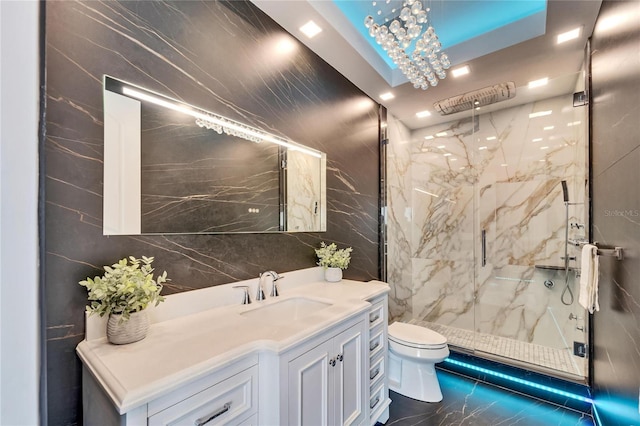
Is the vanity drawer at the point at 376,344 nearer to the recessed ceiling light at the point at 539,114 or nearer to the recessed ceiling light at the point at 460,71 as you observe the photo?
the recessed ceiling light at the point at 460,71

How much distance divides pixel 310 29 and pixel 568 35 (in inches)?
71.7

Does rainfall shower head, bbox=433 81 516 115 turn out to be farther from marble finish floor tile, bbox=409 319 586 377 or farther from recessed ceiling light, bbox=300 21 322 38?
marble finish floor tile, bbox=409 319 586 377

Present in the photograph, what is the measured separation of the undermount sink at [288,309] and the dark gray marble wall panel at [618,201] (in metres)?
1.39

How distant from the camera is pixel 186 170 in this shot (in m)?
1.43

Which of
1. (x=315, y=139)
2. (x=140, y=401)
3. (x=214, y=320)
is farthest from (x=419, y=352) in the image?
(x=140, y=401)

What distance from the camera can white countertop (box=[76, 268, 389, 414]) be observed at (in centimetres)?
80

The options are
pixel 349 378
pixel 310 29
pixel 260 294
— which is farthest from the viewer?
pixel 310 29

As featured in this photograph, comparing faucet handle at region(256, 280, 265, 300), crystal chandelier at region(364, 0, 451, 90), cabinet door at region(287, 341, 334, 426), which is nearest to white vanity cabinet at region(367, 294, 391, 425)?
cabinet door at region(287, 341, 334, 426)

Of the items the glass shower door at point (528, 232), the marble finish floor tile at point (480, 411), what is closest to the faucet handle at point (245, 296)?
the marble finish floor tile at point (480, 411)

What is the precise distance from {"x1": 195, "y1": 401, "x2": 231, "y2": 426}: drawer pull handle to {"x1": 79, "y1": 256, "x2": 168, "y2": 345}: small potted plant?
0.40 meters

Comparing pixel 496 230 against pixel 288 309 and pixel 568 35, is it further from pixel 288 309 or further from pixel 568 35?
pixel 288 309

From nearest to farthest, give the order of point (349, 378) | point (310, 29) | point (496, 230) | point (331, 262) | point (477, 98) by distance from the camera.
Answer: point (349, 378) → point (310, 29) → point (331, 262) → point (477, 98) → point (496, 230)

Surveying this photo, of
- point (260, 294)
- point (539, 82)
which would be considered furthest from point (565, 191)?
point (260, 294)
